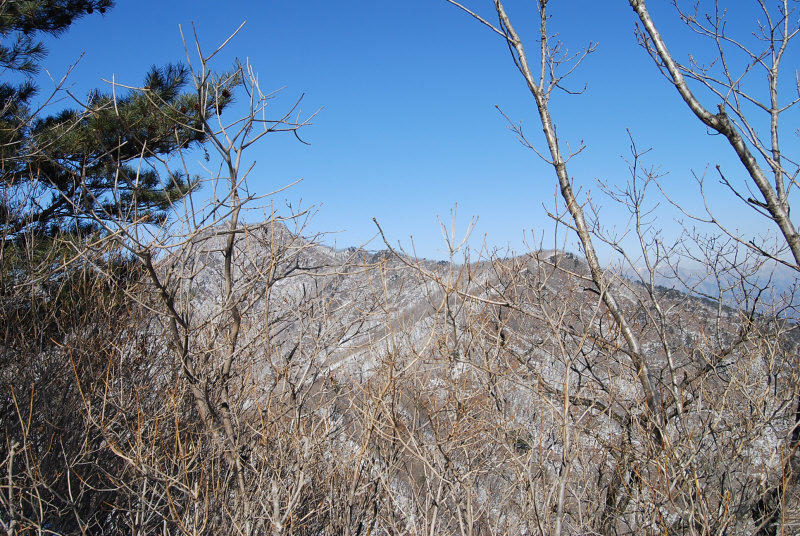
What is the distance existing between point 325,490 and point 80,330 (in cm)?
418

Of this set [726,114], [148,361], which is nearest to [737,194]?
[726,114]

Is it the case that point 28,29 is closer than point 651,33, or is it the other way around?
point 651,33

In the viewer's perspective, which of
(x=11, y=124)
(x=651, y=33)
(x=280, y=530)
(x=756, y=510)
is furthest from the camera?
(x=11, y=124)

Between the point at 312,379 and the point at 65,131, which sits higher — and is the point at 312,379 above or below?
below

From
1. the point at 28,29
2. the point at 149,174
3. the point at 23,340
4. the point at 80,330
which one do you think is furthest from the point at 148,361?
the point at 28,29

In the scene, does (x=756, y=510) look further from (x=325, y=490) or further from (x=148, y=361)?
(x=148, y=361)

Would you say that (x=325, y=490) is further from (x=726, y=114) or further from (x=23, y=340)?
(x=726, y=114)

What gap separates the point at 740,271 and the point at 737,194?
487 cm

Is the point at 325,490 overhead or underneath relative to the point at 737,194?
underneath

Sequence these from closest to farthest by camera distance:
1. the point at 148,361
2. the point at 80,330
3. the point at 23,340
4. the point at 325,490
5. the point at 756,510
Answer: the point at 756,510 < the point at 325,490 < the point at 23,340 < the point at 80,330 < the point at 148,361

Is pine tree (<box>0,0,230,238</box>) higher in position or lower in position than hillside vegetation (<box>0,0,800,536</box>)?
higher

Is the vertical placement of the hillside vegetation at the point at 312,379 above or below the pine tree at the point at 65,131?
below

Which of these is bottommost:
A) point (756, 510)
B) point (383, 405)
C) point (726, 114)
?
point (756, 510)

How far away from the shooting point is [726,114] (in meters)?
2.38
